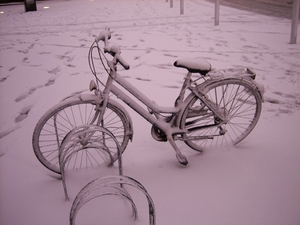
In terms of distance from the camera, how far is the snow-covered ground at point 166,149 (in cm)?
214

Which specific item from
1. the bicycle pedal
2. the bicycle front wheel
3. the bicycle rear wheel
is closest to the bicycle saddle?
the bicycle front wheel

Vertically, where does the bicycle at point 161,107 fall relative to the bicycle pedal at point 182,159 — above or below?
above

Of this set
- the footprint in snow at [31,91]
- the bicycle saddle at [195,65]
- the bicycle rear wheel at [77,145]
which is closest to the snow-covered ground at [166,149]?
the footprint in snow at [31,91]

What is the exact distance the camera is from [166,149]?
2873mm

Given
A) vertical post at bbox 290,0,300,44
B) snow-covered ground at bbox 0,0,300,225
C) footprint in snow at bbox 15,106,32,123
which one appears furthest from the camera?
vertical post at bbox 290,0,300,44

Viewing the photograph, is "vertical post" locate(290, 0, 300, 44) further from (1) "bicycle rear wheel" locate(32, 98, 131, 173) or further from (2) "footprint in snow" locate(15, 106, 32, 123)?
(2) "footprint in snow" locate(15, 106, 32, 123)

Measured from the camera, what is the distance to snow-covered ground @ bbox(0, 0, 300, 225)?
7.04ft

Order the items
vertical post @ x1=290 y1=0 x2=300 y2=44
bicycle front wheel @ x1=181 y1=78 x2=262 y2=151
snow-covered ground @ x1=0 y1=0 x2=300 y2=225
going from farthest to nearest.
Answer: vertical post @ x1=290 y1=0 x2=300 y2=44 → bicycle front wheel @ x1=181 y1=78 x2=262 y2=151 → snow-covered ground @ x1=0 y1=0 x2=300 y2=225

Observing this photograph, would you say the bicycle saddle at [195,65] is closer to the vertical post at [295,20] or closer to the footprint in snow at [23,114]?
the footprint in snow at [23,114]

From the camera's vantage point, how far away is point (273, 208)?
2127mm

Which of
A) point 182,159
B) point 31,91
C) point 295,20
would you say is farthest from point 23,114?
point 295,20

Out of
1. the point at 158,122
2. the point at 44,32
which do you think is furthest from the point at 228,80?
the point at 44,32

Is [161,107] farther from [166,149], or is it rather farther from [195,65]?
[166,149]

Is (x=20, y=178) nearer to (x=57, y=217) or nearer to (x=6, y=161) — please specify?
(x=6, y=161)
